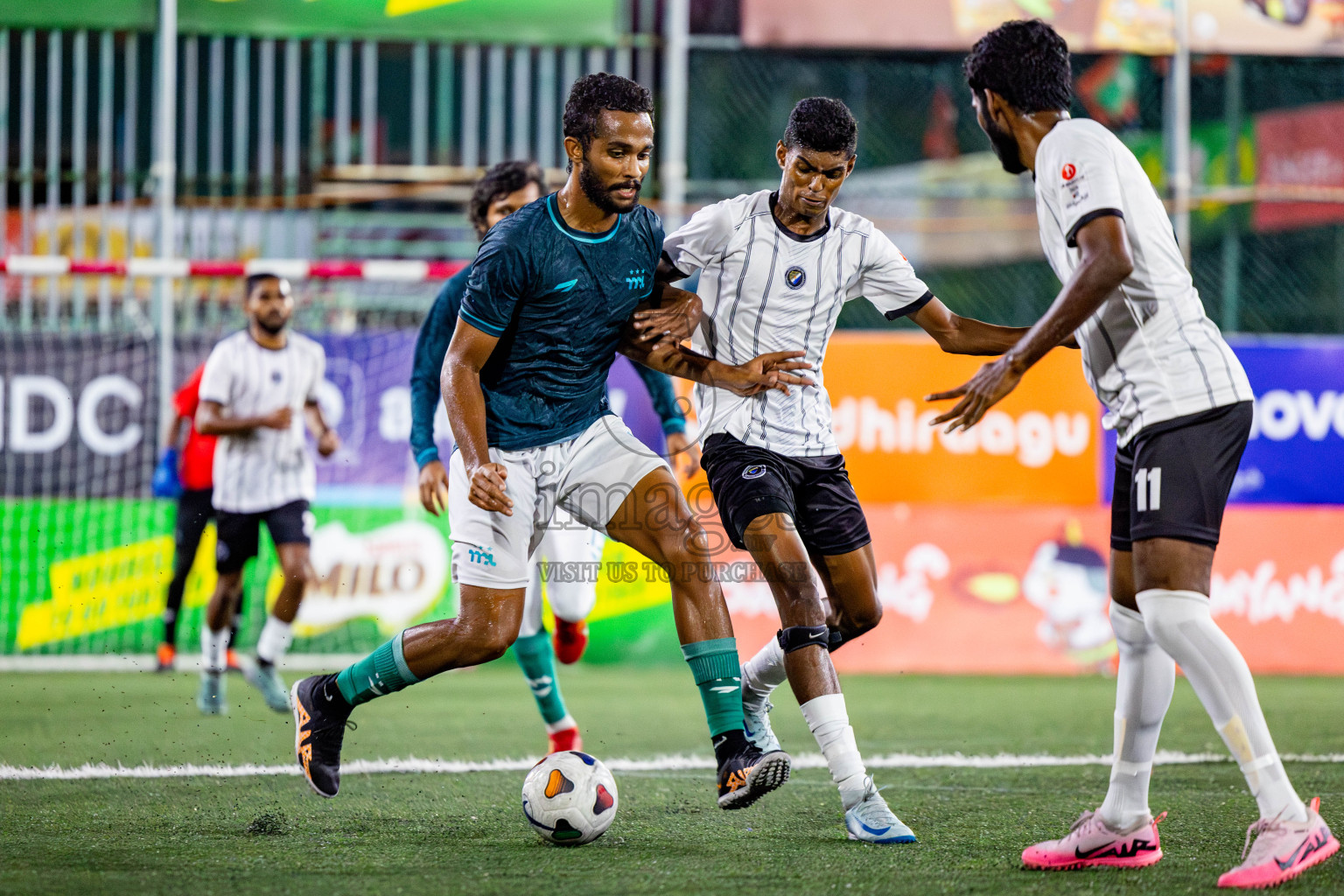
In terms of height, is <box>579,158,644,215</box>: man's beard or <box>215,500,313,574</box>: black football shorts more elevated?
<box>579,158,644,215</box>: man's beard

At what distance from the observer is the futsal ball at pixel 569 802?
4145mm

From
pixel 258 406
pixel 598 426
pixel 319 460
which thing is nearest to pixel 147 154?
pixel 319 460

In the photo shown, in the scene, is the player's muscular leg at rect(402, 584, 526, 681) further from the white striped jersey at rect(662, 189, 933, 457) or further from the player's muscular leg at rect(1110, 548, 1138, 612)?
the player's muscular leg at rect(1110, 548, 1138, 612)

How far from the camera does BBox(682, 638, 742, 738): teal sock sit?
4.21 meters

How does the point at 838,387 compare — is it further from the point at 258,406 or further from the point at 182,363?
the point at 182,363

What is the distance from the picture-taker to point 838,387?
33.4 ft

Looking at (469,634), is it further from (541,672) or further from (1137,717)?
(1137,717)

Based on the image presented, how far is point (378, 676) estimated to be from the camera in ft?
14.6

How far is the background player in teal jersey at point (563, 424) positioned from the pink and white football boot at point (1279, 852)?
134 centimetres

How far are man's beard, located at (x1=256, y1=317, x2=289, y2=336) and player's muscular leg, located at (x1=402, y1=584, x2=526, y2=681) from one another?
13.9ft

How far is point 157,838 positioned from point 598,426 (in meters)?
1.77

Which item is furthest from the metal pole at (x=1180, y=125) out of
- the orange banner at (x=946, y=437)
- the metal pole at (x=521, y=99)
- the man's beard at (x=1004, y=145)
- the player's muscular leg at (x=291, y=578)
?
the man's beard at (x=1004, y=145)

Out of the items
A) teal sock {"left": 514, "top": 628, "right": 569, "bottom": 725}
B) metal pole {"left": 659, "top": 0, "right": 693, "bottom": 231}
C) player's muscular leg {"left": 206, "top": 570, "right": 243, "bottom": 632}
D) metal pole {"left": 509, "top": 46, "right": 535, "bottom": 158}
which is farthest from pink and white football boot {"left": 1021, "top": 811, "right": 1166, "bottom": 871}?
metal pole {"left": 509, "top": 46, "right": 535, "bottom": 158}

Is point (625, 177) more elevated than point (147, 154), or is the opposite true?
point (147, 154)
